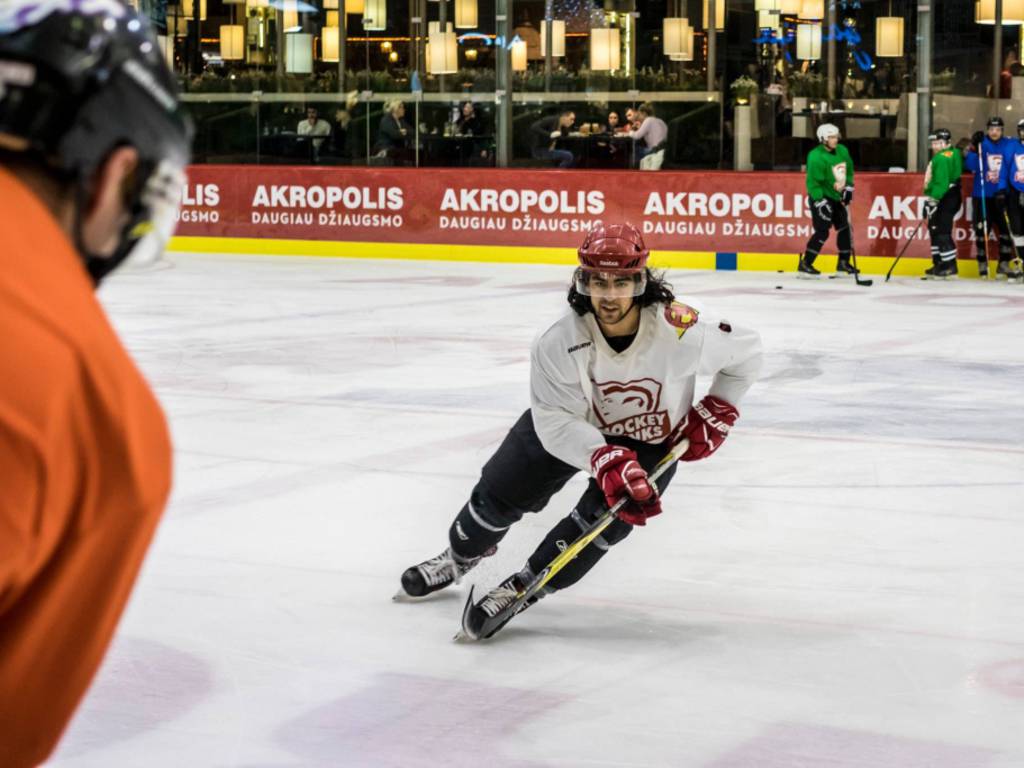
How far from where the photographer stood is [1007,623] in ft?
14.2

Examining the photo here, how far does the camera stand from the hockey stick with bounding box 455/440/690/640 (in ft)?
13.6

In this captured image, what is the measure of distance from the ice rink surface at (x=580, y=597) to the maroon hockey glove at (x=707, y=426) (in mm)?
478

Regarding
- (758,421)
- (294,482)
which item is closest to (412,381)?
(758,421)

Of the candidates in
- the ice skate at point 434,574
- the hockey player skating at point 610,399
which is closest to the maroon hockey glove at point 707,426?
the hockey player skating at point 610,399

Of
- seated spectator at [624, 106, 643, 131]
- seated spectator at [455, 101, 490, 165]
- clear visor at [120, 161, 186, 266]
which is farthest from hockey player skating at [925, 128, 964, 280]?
clear visor at [120, 161, 186, 266]

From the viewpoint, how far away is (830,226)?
15781 mm

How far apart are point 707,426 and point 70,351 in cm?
342

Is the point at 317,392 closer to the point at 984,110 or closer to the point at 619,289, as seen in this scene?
the point at 619,289

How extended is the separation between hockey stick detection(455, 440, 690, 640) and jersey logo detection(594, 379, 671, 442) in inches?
2.7

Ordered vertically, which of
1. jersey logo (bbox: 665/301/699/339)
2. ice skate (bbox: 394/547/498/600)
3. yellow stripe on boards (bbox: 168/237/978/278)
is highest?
jersey logo (bbox: 665/301/699/339)

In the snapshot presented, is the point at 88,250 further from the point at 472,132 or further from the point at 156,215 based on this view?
the point at 472,132

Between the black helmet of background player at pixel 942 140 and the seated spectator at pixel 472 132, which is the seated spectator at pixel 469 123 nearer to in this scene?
the seated spectator at pixel 472 132

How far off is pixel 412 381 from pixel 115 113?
7977 millimetres

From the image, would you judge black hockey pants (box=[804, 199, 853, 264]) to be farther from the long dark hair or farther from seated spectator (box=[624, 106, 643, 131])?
the long dark hair
